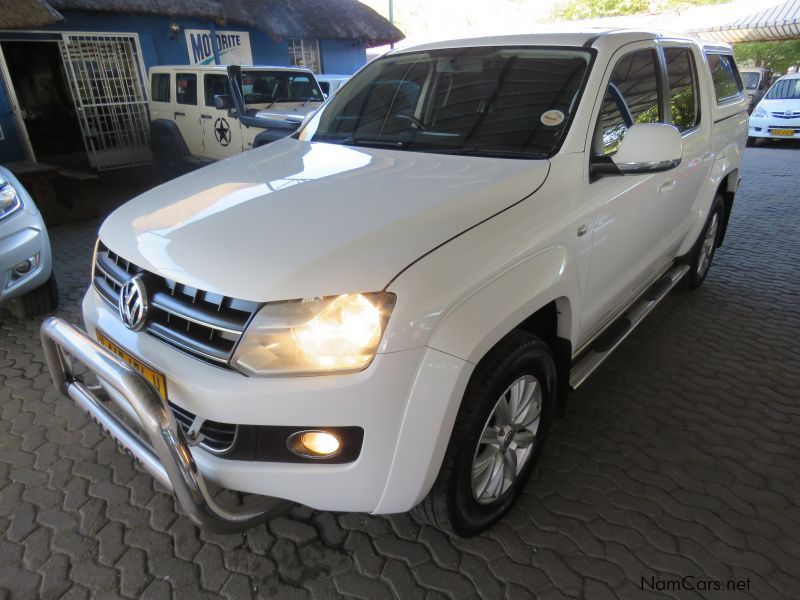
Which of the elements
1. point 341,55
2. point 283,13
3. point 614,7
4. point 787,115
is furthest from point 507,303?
point 614,7

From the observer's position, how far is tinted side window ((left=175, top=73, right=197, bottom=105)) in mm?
8125

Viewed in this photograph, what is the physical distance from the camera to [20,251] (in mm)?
3490

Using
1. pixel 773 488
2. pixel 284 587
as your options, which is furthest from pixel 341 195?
pixel 773 488

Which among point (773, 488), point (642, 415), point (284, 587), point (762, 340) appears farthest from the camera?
point (762, 340)

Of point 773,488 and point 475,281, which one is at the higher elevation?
point 475,281

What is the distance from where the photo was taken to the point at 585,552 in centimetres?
207

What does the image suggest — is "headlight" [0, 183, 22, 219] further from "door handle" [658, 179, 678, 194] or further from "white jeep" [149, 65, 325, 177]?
"door handle" [658, 179, 678, 194]

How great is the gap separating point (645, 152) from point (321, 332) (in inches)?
59.8

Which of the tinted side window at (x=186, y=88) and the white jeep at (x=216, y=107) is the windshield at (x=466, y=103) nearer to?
the white jeep at (x=216, y=107)

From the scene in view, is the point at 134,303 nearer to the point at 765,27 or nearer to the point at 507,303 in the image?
the point at 507,303

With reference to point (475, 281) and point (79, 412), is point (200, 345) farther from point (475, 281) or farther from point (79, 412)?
point (79, 412)

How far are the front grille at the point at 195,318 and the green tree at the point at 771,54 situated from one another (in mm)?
29009

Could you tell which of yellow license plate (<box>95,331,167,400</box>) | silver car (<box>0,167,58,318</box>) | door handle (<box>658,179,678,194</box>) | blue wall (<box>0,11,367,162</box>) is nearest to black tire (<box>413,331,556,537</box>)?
yellow license plate (<box>95,331,167,400</box>)

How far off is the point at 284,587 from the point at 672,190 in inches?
111
